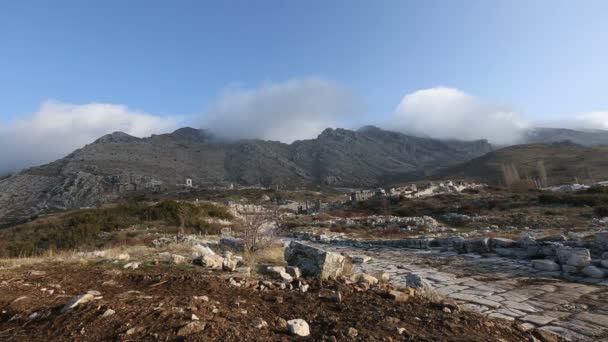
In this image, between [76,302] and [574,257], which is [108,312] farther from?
[574,257]

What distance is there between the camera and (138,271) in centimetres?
705

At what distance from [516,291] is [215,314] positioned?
6.15 m

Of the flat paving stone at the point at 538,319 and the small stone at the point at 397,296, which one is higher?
the small stone at the point at 397,296

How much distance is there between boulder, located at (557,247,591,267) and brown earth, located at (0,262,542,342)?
5058 millimetres

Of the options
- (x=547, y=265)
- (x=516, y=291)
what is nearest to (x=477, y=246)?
(x=547, y=265)

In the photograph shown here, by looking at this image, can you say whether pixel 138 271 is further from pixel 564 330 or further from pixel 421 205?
pixel 421 205

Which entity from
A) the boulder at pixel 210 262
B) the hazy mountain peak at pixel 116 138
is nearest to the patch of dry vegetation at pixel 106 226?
the boulder at pixel 210 262

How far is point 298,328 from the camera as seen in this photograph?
12.2 ft

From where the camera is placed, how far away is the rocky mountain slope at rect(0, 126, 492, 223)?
285 ft

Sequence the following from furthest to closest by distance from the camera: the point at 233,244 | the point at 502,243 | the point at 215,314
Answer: the point at 233,244, the point at 502,243, the point at 215,314

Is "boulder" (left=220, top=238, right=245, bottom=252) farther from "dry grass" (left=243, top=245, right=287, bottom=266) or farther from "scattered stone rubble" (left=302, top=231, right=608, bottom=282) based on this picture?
"scattered stone rubble" (left=302, top=231, right=608, bottom=282)

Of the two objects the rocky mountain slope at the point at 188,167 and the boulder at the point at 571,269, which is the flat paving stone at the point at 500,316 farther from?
the rocky mountain slope at the point at 188,167

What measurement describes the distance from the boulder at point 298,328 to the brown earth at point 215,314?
0.06 metres

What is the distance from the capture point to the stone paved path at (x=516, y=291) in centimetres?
523
